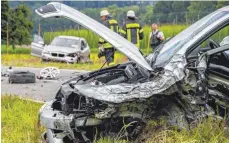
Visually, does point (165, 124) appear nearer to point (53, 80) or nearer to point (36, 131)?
point (36, 131)

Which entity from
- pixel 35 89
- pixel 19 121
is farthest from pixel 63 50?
pixel 19 121

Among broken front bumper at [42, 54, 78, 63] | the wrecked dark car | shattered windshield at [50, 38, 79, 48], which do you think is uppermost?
the wrecked dark car

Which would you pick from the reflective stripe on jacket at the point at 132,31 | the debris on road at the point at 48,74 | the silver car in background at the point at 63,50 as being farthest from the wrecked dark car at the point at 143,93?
the silver car in background at the point at 63,50

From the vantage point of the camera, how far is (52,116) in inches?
226

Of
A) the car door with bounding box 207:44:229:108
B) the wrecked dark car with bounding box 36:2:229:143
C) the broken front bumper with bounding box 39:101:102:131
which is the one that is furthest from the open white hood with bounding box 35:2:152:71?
the broken front bumper with bounding box 39:101:102:131

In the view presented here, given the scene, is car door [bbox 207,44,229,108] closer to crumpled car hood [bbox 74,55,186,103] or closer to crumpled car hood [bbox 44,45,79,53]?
crumpled car hood [bbox 74,55,186,103]

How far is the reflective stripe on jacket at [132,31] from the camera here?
13.4m

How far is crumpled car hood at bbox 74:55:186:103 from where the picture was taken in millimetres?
5344

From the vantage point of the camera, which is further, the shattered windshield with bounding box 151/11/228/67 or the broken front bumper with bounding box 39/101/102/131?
the shattered windshield with bounding box 151/11/228/67

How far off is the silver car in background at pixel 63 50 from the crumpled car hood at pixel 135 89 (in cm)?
1812

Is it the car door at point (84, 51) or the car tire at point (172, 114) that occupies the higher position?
the car tire at point (172, 114)

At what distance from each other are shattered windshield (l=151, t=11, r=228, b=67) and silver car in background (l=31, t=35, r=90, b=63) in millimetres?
17436

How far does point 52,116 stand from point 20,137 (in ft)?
3.96

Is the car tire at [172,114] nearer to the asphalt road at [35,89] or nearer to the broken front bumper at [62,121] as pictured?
the broken front bumper at [62,121]
